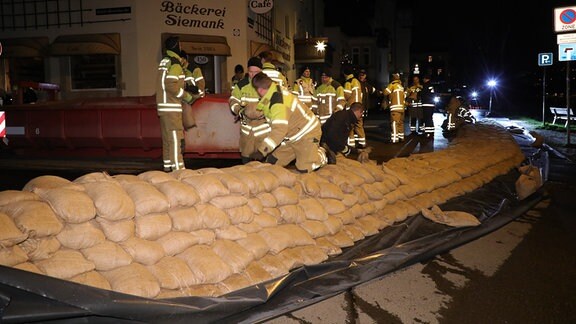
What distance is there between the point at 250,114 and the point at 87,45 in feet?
38.3

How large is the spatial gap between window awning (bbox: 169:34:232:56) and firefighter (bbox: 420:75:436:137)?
251 inches

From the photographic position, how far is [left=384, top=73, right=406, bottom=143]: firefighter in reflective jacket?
13266 millimetres

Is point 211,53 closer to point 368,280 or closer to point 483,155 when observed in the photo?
point 483,155

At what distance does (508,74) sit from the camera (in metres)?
50.9

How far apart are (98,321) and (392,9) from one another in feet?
174

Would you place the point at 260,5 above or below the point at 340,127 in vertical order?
above

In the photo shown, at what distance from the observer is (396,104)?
1330cm

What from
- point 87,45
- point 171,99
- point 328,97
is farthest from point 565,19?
point 87,45

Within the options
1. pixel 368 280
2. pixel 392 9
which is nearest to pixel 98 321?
pixel 368 280

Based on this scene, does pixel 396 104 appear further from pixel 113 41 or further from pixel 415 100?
pixel 113 41

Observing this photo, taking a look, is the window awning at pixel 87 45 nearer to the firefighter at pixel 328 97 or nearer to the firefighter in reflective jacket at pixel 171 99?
the firefighter at pixel 328 97

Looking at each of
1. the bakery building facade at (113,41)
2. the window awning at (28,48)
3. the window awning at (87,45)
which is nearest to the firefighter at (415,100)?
the bakery building facade at (113,41)

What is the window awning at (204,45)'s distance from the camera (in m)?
16.6

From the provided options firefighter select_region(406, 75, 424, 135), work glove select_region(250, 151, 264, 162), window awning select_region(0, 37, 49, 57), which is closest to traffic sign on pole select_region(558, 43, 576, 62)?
firefighter select_region(406, 75, 424, 135)
